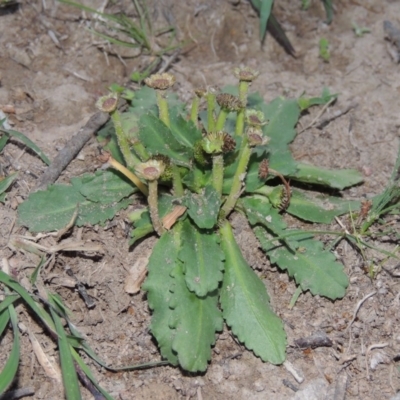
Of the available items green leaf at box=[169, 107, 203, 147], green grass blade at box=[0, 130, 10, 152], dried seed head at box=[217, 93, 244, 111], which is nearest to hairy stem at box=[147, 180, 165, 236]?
green leaf at box=[169, 107, 203, 147]

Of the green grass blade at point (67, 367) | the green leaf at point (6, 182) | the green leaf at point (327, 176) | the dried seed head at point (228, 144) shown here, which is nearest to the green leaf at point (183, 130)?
the dried seed head at point (228, 144)

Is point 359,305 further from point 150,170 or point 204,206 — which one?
point 150,170

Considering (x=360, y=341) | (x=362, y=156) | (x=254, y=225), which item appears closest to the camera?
(x=360, y=341)

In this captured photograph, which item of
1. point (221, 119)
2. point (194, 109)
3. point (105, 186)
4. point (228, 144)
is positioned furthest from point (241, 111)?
point (105, 186)

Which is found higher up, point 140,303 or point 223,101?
point 223,101

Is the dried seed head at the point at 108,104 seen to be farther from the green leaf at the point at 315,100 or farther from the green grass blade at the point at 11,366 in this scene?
the green leaf at the point at 315,100

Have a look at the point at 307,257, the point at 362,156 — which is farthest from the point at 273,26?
the point at 307,257

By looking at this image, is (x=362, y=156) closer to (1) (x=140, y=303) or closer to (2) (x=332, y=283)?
(2) (x=332, y=283)
